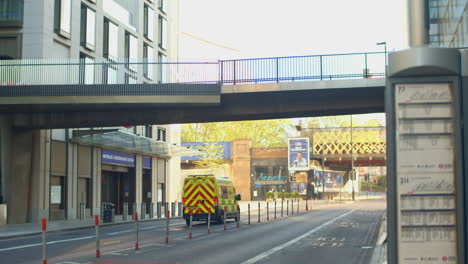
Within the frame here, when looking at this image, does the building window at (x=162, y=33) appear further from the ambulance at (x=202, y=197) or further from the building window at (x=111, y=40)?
the ambulance at (x=202, y=197)

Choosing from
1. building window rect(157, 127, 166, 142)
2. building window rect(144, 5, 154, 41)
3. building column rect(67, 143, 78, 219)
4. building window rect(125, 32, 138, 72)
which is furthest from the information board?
building window rect(157, 127, 166, 142)

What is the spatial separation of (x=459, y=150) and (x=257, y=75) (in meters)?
20.7

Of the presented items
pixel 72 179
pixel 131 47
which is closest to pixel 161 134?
pixel 131 47

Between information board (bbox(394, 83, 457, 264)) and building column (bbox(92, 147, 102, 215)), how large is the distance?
3488 cm

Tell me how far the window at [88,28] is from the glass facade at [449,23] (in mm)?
25492

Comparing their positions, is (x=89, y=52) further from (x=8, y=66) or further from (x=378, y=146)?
(x=378, y=146)

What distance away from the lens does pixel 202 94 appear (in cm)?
2570

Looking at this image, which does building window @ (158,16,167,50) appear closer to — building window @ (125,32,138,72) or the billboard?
building window @ (125,32,138,72)

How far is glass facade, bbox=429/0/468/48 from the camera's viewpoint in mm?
13561

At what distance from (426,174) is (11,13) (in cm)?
3264

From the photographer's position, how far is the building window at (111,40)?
41.3 metres

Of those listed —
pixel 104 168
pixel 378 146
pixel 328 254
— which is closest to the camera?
pixel 328 254

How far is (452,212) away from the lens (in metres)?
5.83

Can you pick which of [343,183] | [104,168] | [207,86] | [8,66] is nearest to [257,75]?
[207,86]
